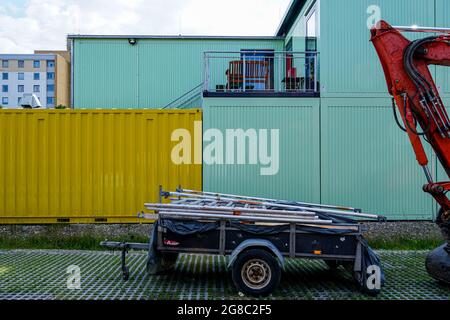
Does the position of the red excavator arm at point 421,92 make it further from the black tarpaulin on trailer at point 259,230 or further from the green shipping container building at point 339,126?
the green shipping container building at point 339,126

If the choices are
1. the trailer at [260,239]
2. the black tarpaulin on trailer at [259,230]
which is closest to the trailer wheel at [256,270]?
the trailer at [260,239]

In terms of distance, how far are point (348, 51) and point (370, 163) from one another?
10.6 feet

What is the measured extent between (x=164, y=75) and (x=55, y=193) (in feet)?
22.7

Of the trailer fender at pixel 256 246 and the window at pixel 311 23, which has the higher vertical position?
the window at pixel 311 23

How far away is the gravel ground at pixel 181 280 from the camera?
762 cm

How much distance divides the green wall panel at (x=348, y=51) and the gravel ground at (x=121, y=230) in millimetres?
3833

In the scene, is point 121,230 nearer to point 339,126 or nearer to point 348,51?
point 339,126

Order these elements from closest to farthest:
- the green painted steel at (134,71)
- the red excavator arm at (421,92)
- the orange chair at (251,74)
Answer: the red excavator arm at (421,92) → the orange chair at (251,74) → the green painted steel at (134,71)

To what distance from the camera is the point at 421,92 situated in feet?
26.4

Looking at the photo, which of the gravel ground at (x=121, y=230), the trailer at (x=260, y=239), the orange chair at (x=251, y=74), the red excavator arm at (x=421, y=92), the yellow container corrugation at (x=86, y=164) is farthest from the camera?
the orange chair at (x=251, y=74)

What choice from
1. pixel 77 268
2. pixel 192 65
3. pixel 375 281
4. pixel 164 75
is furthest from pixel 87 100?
pixel 375 281

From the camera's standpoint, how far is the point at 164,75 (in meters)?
18.0

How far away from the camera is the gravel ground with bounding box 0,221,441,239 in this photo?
41.6ft

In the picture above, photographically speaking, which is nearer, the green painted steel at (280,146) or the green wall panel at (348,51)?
the green painted steel at (280,146)
